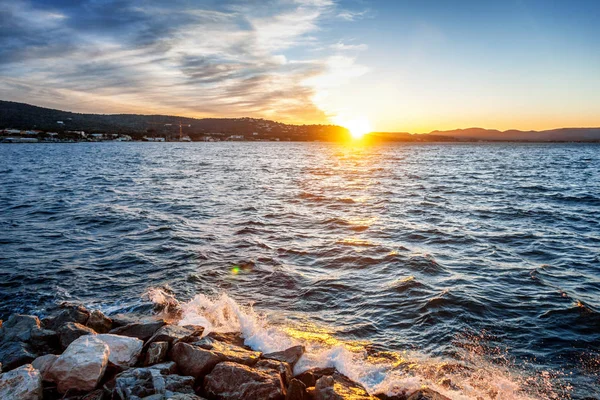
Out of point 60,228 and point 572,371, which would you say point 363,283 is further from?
point 60,228

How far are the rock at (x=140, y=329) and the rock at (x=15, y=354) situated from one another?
5.84 feet

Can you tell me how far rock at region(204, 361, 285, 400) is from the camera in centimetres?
693

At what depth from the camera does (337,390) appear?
7117mm

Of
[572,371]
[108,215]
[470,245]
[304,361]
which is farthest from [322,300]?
[108,215]

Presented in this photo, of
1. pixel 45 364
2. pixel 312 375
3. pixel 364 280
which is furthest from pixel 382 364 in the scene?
pixel 45 364

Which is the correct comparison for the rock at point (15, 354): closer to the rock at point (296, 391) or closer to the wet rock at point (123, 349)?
the wet rock at point (123, 349)

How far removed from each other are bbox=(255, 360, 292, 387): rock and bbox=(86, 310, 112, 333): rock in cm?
473

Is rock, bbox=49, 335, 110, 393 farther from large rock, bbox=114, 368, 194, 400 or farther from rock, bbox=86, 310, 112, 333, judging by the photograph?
rock, bbox=86, 310, 112, 333

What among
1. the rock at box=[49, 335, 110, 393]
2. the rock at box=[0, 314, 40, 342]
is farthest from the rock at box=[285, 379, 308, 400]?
the rock at box=[0, 314, 40, 342]

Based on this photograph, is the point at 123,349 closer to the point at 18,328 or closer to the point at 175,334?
the point at 175,334

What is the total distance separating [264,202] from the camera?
108 feet

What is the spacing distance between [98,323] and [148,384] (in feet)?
13.2

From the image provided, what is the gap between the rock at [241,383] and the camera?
6.93 meters

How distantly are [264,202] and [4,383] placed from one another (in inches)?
1041
